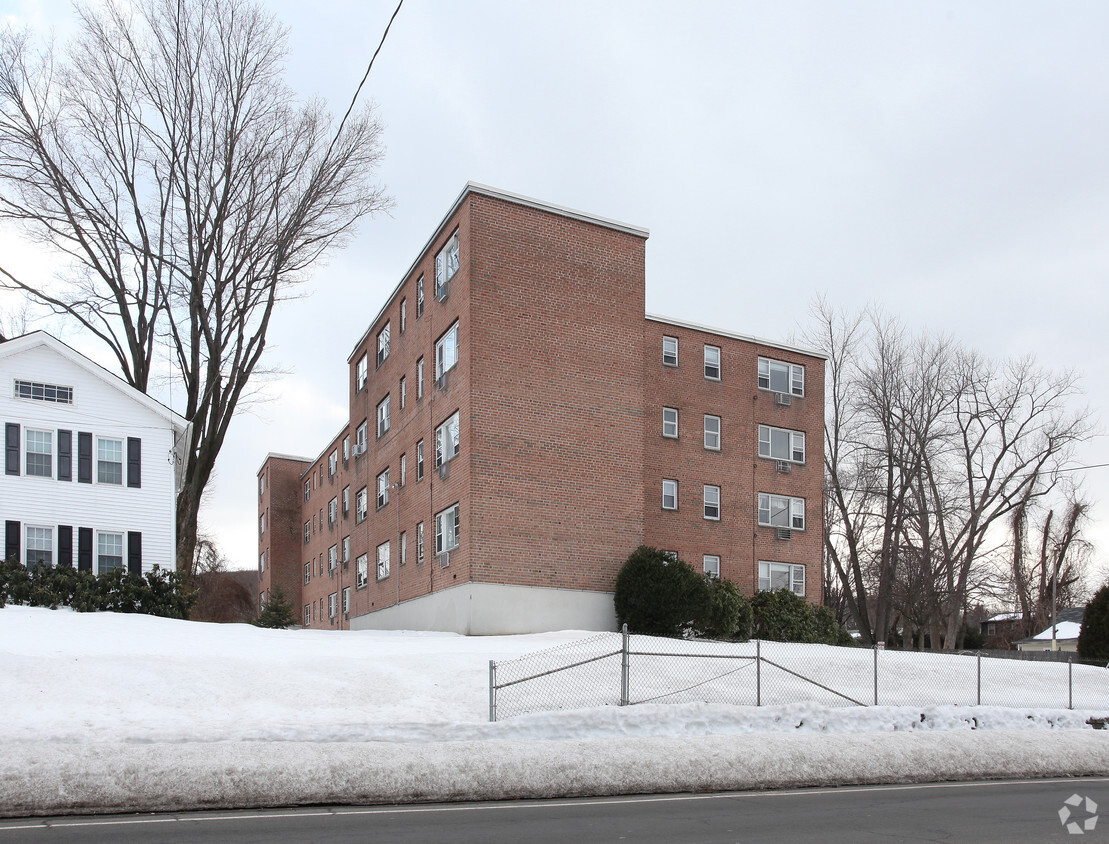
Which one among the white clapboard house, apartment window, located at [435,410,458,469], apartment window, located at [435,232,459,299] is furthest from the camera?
apartment window, located at [435,232,459,299]

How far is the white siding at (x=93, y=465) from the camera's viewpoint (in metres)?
29.2

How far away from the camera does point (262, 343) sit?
34844 mm

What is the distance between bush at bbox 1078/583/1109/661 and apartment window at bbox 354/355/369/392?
27662 millimetres

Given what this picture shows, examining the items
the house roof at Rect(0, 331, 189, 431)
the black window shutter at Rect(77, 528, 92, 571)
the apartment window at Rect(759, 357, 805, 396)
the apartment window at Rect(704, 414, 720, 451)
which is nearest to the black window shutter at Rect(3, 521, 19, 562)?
the black window shutter at Rect(77, 528, 92, 571)

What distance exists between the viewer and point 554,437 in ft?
99.2

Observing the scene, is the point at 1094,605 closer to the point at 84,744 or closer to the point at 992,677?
the point at 992,677

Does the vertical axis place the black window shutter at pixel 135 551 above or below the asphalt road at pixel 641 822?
above

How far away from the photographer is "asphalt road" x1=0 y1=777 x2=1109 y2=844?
958 cm

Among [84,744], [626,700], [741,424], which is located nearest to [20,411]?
[84,744]

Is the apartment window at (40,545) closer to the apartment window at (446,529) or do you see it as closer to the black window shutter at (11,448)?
the black window shutter at (11,448)

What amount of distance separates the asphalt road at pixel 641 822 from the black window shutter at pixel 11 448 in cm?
2088

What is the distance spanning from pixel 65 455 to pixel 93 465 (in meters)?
0.81

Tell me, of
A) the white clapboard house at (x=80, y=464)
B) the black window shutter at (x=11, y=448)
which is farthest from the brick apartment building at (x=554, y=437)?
the black window shutter at (x=11, y=448)

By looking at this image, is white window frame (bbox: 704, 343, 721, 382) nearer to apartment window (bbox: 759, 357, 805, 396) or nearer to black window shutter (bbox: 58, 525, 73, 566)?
apartment window (bbox: 759, 357, 805, 396)
